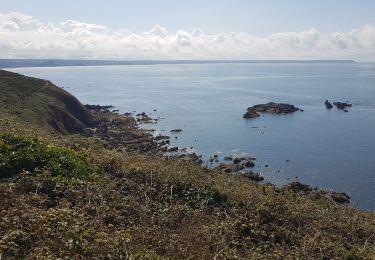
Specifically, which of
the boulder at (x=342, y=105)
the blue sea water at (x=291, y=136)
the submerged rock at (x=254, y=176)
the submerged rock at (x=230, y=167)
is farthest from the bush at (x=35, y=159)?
the boulder at (x=342, y=105)

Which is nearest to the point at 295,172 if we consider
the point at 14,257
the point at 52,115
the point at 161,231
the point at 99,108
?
the point at 52,115

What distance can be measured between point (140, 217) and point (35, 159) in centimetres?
566

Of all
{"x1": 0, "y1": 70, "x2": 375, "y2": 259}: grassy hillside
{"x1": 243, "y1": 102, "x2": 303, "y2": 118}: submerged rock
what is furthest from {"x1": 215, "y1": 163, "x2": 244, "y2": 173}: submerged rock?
{"x1": 243, "y1": 102, "x2": 303, "y2": 118}: submerged rock

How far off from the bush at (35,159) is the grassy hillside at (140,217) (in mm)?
38

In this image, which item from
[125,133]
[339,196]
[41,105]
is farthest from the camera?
[125,133]

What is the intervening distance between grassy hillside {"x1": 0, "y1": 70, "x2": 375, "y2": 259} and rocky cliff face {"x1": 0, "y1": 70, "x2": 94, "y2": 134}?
136 feet

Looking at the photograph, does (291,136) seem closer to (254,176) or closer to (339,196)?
(254,176)

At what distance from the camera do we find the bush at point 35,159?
1591 cm

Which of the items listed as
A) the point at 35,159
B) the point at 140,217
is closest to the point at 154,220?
the point at 140,217

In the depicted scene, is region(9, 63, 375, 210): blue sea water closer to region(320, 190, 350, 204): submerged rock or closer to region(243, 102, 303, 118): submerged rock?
region(320, 190, 350, 204): submerged rock

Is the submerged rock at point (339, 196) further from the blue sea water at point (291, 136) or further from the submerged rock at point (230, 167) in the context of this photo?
the submerged rock at point (230, 167)

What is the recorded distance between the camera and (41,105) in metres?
70.7

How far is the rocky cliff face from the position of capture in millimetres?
61188

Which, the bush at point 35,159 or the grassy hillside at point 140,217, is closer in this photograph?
the grassy hillside at point 140,217
